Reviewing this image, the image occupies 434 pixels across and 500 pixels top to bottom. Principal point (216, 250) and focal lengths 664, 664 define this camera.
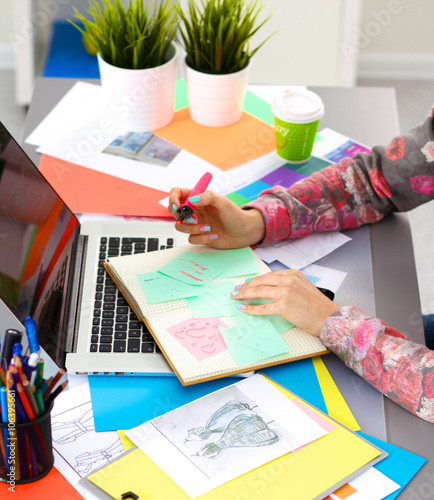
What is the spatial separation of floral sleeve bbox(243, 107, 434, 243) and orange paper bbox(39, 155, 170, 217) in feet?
0.66

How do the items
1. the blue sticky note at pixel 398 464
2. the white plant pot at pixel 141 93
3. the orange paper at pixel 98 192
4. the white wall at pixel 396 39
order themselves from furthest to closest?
1. the white wall at pixel 396 39
2. the white plant pot at pixel 141 93
3. the orange paper at pixel 98 192
4. the blue sticky note at pixel 398 464

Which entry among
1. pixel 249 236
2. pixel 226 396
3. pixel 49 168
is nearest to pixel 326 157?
pixel 249 236

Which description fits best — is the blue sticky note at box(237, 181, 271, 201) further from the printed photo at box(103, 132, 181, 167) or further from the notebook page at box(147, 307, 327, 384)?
the notebook page at box(147, 307, 327, 384)

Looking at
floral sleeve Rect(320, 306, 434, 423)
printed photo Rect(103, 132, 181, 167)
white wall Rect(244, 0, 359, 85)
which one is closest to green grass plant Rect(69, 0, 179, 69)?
printed photo Rect(103, 132, 181, 167)

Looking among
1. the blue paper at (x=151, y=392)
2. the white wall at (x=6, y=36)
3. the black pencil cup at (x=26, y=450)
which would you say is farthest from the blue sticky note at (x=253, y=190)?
the white wall at (x=6, y=36)

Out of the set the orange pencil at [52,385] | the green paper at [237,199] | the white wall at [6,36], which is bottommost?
the white wall at [6,36]

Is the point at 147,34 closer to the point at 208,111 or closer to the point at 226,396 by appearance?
the point at 208,111

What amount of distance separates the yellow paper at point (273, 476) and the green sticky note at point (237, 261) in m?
0.34

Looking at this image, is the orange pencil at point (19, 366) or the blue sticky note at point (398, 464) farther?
the blue sticky note at point (398, 464)

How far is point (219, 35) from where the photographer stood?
1355mm

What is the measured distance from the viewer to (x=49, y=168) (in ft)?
4.46

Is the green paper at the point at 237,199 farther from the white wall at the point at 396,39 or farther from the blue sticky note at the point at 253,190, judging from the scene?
the white wall at the point at 396,39

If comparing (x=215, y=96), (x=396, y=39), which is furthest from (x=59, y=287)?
(x=396, y=39)

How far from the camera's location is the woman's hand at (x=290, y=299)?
1.00m
